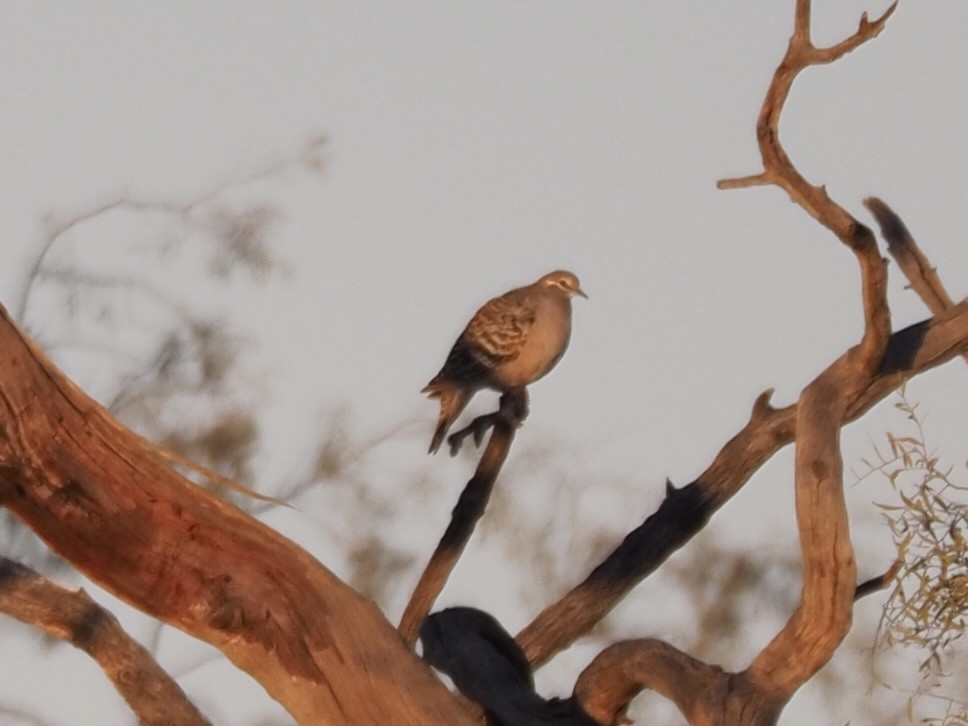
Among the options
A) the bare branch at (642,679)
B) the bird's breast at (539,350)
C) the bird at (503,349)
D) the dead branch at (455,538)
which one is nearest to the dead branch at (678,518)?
the dead branch at (455,538)

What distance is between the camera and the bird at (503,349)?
540 centimetres

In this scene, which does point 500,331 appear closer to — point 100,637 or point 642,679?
point 100,637

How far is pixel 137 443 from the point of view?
94.7 inches

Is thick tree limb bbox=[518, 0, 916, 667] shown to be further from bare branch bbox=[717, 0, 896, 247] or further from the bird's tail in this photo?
the bird's tail

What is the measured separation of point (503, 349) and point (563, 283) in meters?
0.57

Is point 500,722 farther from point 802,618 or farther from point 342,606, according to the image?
point 342,606

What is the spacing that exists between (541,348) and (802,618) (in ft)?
8.68

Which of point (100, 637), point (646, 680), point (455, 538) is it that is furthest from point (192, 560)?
point (455, 538)

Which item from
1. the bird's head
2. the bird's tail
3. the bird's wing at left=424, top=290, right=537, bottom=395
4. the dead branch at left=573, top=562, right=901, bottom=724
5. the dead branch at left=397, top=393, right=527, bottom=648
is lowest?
the dead branch at left=573, top=562, right=901, bottom=724

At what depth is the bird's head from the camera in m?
5.94

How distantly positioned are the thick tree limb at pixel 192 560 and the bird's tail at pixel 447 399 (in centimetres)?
273

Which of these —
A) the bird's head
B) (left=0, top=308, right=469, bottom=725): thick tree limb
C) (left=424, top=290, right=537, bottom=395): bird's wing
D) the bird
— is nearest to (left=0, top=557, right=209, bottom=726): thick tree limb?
(left=0, top=308, right=469, bottom=725): thick tree limb

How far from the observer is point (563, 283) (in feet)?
19.6

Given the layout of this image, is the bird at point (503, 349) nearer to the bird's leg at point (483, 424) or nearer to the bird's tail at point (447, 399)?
the bird's tail at point (447, 399)
